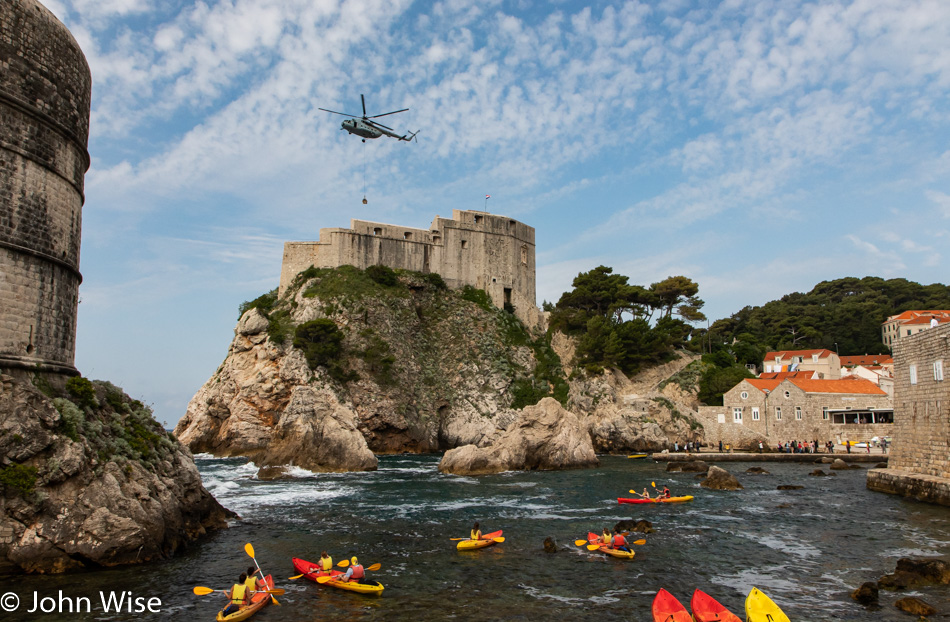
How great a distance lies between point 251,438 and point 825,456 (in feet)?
121

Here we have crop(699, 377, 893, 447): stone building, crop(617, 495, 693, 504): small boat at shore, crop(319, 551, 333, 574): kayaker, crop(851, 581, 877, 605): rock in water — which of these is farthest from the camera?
crop(699, 377, 893, 447): stone building

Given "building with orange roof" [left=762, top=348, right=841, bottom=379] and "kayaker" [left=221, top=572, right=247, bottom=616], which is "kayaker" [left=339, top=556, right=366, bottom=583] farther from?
"building with orange roof" [left=762, top=348, right=841, bottom=379]

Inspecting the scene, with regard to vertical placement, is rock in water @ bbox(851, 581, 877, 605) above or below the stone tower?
below

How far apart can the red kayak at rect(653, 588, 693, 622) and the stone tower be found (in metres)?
A: 14.2

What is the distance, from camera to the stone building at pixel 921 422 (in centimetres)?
1962

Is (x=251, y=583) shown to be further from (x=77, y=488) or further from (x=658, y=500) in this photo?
(x=658, y=500)

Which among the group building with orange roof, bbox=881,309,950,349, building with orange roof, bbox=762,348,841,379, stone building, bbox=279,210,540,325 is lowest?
building with orange roof, bbox=762,348,841,379

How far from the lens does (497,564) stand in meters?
13.7

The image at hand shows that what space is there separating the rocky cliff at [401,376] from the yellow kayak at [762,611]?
87.4 ft

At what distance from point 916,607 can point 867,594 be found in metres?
0.74

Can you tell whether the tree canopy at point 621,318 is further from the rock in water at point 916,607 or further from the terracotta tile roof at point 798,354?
the rock in water at point 916,607

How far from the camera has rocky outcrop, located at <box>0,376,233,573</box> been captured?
11469mm

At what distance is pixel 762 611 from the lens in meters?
9.34

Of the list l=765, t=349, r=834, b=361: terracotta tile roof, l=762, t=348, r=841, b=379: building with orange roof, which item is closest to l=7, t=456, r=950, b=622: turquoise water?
l=762, t=348, r=841, b=379: building with orange roof
